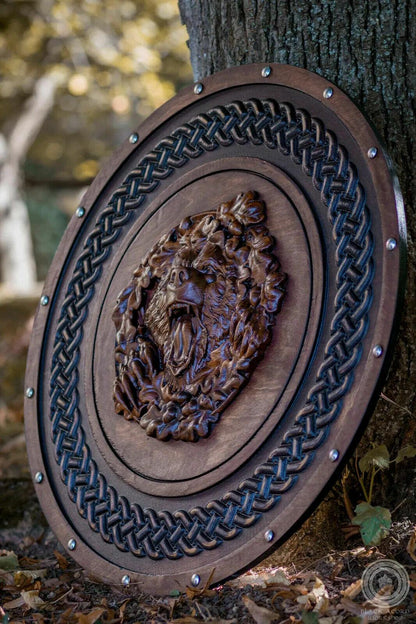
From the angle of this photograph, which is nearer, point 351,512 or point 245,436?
point 245,436

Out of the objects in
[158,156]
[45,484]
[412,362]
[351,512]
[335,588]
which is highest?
[158,156]

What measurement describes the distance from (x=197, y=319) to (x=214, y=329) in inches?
2.9

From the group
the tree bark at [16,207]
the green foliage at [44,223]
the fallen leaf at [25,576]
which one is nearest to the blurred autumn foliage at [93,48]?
the tree bark at [16,207]

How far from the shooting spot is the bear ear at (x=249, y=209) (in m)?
2.13

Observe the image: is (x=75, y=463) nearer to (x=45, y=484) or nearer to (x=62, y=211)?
(x=45, y=484)

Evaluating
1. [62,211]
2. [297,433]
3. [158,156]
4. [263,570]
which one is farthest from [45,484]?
[62,211]

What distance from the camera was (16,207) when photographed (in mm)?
9023

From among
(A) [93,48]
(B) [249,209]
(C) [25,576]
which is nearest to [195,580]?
(C) [25,576]

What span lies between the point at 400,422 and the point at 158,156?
3.90 ft

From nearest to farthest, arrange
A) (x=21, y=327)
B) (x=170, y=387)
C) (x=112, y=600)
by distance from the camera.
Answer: (x=112, y=600) → (x=170, y=387) → (x=21, y=327)

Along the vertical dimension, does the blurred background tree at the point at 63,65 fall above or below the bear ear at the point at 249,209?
above

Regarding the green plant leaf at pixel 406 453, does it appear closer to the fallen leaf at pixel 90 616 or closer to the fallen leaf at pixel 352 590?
the fallen leaf at pixel 352 590

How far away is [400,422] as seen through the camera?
228 centimetres

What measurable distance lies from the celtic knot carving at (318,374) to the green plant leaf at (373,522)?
0.93 ft
